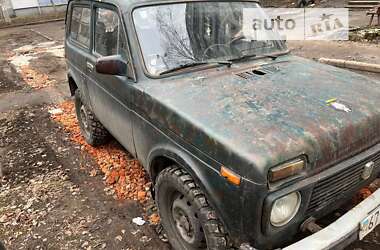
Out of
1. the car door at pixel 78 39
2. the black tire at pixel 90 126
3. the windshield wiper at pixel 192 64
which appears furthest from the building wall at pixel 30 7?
the windshield wiper at pixel 192 64

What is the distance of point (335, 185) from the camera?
219 centimetres

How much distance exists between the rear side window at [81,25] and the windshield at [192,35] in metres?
1.25

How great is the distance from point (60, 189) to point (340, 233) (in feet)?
10.1

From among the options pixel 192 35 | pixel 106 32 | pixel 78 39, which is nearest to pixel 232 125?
pixel 192 35

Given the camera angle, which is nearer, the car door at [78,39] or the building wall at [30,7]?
the car door at [78,39]

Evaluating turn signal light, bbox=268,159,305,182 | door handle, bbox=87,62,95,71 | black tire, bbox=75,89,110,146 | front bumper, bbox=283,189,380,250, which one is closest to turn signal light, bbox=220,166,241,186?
turn signal light, bbox=268,159,305,182

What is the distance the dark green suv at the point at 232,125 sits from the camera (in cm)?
202

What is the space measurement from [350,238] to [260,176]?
75cm

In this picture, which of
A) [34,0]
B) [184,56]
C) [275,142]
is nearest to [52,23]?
[34,0]

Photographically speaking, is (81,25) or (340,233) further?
(81,25)

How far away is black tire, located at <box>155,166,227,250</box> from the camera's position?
7.53ft

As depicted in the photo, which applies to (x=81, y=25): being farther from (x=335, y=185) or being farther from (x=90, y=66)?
(x=335, y=185)

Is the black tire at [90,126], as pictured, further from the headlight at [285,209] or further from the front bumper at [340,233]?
the front bumper at [340,233]

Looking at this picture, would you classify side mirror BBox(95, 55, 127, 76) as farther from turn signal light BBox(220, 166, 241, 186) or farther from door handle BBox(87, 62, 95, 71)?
turn signal light BBox(220, 166, 241, 186)
